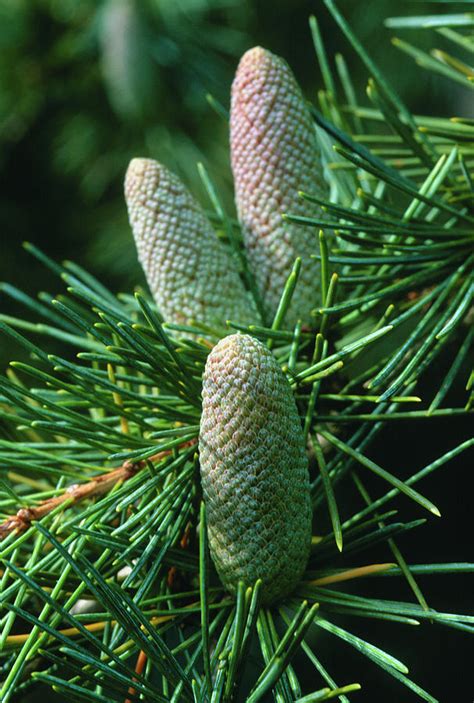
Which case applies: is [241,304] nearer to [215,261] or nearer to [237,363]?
[215,261]

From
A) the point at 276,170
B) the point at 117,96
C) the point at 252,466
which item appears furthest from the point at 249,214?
the point at 117,96

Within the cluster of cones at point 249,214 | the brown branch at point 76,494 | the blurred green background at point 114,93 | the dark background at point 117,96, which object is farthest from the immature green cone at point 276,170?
the blurred green background at point 114,93

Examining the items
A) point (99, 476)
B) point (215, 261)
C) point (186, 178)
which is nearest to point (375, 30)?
point (186, 178)

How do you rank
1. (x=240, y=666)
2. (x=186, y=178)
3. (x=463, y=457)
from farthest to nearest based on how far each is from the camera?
(x=186, y=178) < (x=463, y=457) < (x=240, y=666)

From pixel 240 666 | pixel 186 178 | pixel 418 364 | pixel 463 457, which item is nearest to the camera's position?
pixel 240 666

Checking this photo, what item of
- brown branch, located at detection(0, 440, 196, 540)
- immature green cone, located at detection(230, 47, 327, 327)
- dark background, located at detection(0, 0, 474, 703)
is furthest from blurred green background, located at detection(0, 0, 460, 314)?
brown branch, located at detection(0, 440, 196, 540)

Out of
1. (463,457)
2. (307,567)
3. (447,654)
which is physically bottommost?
(447,654)

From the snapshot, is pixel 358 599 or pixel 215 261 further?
pixel 215 261

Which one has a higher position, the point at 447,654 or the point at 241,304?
the point at 241,304
